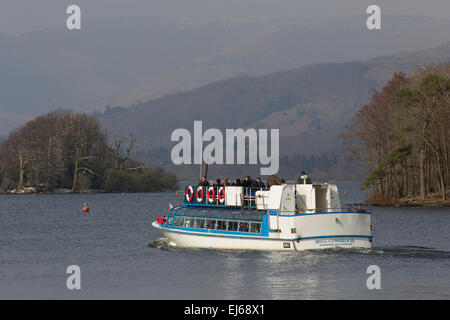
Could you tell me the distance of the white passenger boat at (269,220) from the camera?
49.1 metres

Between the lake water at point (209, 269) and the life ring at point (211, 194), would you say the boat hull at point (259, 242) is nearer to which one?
the lake water at point (209, 269)

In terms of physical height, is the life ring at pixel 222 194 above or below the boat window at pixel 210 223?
above

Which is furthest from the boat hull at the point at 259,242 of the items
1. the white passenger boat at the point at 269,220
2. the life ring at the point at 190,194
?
the life ring at the point at 190,194

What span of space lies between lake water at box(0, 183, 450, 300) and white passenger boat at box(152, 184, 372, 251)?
0.83 meters

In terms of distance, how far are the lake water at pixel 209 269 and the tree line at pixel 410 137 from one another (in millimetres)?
38581

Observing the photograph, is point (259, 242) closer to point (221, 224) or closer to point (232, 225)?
point (232, 225)

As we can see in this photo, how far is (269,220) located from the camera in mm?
50125

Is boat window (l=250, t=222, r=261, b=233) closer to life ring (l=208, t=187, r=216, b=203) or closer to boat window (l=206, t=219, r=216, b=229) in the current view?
boat window (l=206, t=219, r=216, b=229)

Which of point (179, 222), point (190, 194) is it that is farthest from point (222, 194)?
point (179, 222)

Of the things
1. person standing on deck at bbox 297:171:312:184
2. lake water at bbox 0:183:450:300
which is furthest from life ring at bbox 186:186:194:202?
person standing on deck at bbox 297:171:312:184
